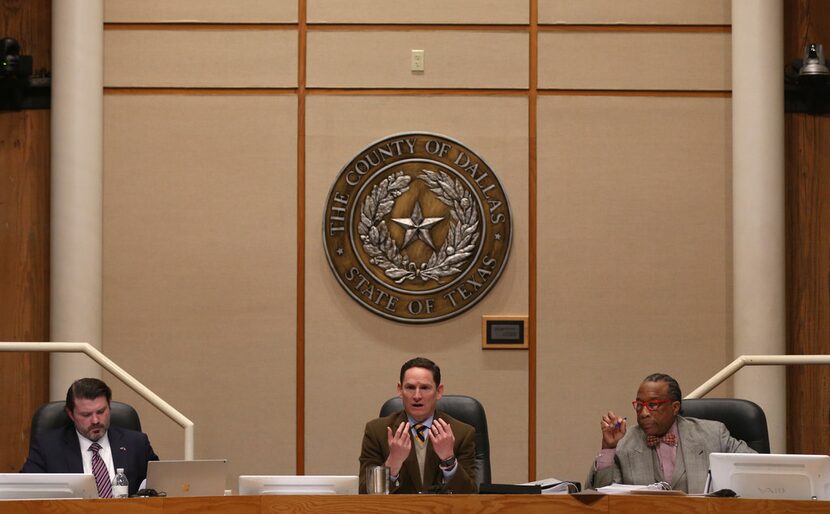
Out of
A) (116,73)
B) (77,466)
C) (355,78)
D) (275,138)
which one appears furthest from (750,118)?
(77,466)

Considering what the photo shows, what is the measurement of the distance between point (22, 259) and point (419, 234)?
224 centimetres

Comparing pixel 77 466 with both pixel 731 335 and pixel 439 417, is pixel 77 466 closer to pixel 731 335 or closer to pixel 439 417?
pixel 439 417

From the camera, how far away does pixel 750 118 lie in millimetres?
6531

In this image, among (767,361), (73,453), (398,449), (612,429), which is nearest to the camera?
(398,449)

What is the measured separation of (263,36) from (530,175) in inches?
66.6

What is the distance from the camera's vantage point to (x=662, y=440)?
4.88m

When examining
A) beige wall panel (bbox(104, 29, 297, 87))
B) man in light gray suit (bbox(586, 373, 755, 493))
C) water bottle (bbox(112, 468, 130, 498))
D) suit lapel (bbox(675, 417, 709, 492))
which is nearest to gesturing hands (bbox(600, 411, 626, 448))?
man in light gray suit (bbox(586, 373, 755, 493))

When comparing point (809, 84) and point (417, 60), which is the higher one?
point (417, 60)

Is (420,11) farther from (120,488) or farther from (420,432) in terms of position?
(120,488)

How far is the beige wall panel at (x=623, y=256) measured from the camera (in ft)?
21.6

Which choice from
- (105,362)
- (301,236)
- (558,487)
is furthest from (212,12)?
(558,487)

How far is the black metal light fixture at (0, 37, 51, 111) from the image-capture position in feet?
21.5

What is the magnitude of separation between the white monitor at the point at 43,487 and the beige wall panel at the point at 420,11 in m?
3.59

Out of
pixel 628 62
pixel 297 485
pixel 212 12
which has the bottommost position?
pixel 297 485
